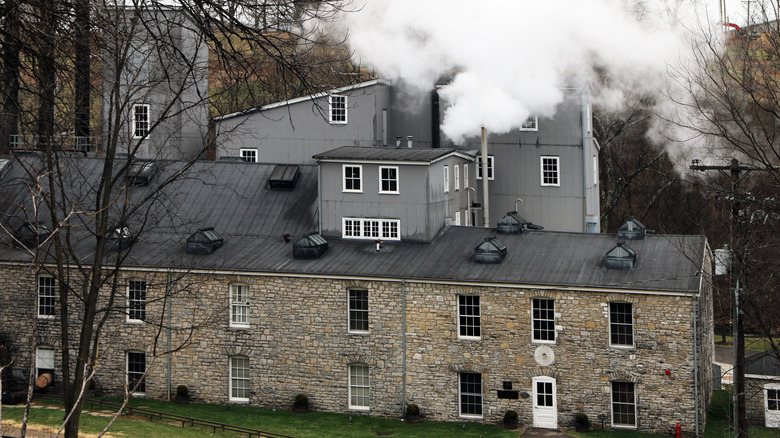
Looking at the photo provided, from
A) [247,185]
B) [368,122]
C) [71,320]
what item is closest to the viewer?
[71,320]

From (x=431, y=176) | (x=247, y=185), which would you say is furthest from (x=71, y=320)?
(x=431, y=176)

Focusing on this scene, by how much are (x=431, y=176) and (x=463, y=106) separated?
7147 millimetres

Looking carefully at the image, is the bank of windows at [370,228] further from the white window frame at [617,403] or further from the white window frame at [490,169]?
the white window frame at [617,403]

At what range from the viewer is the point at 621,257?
110 feet

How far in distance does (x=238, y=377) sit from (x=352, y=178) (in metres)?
8.92

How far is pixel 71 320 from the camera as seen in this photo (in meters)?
38.1

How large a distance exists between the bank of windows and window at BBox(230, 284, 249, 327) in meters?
4.63

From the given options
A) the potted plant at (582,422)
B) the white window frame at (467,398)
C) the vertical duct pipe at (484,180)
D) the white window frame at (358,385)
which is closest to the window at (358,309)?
the white window frame at (358,385)

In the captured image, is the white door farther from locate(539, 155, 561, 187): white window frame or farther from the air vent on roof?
the air vent on roof

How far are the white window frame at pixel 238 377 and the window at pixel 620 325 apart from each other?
13606mm

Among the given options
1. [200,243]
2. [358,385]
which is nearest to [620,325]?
[358,385]

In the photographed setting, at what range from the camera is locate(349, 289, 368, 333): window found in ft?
116

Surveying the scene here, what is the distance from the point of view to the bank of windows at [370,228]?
1505 inches

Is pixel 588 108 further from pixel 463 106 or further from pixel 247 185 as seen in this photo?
pixel 247 185
